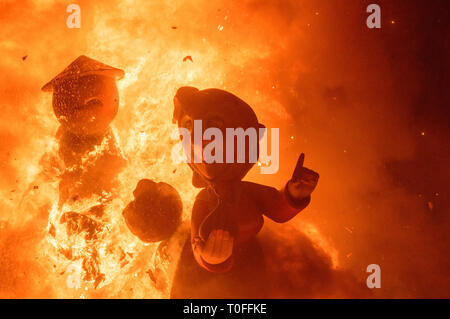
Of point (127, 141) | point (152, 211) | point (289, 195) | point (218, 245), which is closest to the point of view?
point (218, 245)

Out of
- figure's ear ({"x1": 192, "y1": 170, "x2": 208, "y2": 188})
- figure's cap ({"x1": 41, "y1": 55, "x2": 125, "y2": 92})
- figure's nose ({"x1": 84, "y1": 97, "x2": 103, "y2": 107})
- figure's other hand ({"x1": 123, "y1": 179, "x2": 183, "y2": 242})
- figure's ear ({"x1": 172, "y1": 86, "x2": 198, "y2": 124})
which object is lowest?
figure's other hand ({"x1": 123, "y1": 179, "x2": 183, "y2": 242})

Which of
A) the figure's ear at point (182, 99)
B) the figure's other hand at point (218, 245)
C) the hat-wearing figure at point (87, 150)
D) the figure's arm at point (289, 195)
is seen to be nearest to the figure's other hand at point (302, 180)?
the figure's arm at point (289, 195)

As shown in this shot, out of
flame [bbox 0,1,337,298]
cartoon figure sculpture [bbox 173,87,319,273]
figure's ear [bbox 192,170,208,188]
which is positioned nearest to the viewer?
cartoon figure sculpture [bbox 173,87,319,273]

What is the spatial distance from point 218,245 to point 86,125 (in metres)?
0.91

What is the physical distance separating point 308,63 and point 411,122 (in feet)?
2.31

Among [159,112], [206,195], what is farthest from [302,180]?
[159,112]

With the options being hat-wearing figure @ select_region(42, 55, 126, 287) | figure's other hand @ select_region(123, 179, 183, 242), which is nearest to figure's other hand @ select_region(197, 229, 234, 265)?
figure's other hand @ select_region(123, 179, 183, 242)

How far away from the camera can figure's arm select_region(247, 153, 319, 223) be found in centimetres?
148

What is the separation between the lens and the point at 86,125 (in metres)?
1.75

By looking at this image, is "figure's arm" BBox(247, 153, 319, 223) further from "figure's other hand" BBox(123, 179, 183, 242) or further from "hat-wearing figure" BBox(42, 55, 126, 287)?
"hat-wearing figure" BBox(42, 55, 126, 287)

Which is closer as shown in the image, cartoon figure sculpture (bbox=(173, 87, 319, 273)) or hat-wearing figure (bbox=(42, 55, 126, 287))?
cartoon figure sculpture (bbox=(173, 87, 319, 273))

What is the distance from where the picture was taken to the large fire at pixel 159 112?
6.46ft

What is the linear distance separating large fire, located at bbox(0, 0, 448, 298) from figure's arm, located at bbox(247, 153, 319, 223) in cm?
42

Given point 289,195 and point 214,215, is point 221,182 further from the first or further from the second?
point 289,195
